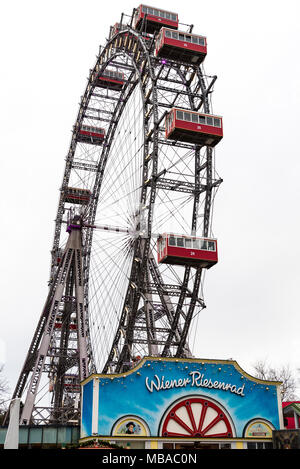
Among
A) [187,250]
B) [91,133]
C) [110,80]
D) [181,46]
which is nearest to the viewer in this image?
[187,250]

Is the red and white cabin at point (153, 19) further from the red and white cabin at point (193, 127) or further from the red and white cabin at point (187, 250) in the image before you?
the red and white cabin at point (187, 250)

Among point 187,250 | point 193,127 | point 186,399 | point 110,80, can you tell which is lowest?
point 186,399

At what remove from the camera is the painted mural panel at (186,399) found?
22156mm

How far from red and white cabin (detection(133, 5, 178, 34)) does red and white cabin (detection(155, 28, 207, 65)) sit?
387 centimetres

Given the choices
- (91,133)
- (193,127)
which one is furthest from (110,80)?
(193,127)

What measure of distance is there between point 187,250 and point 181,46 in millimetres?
13062

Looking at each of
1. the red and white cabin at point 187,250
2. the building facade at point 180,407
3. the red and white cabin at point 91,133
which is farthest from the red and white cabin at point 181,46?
the building facade at point 180,407

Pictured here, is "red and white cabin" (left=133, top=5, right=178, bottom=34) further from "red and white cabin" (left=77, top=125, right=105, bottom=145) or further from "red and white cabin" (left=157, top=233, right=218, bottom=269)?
"red and white cabin" (left=157, top=233, right=218, bottom=269)

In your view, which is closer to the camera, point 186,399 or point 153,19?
point 186,399

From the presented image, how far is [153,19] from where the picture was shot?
38531mm

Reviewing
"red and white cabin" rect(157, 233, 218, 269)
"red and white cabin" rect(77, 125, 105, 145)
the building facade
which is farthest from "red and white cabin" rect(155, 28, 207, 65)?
the building facade

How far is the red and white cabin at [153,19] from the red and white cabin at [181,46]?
387 centimetres

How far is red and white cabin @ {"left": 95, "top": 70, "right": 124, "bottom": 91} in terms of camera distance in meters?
44.9

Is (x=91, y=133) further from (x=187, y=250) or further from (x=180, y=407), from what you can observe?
(x=180, y=407)
